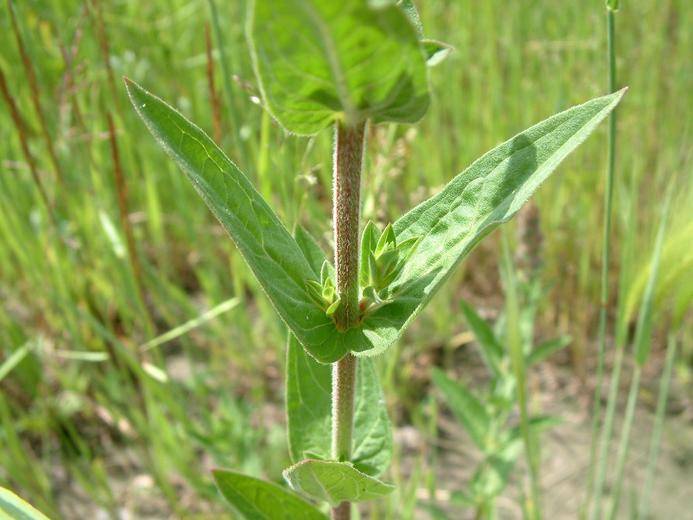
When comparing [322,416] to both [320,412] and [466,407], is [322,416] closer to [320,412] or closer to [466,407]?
[320,412]

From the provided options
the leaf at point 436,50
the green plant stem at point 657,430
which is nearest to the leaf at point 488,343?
the green plant stem at point 657,430

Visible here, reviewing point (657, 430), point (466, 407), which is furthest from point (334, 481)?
point (657, 430)

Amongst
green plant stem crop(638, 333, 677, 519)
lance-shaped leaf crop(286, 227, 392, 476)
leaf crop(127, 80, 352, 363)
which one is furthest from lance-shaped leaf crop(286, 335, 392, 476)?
green plant stem crop(638, 333, 677, 519)

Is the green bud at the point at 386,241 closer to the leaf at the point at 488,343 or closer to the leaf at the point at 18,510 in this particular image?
the leaf at the point at 18,510

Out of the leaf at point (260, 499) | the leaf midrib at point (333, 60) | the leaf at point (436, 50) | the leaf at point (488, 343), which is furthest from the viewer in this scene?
the leaf at point (488, 343)

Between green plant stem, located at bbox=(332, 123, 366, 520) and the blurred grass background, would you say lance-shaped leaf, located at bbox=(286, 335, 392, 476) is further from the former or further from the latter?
the blurred grass background

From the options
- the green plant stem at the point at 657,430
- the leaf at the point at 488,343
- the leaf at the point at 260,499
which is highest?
the leaf at the point at 260,499

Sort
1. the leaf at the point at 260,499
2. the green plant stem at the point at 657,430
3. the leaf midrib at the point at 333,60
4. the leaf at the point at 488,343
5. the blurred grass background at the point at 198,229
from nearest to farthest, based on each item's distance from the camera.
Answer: the leaf midrib at the point at 333,60 → the leaf at the point at 260,499 → the green plant stem at the point at 657,430 → the leaf at the point at 488,343 → the blurred grass background at the point at 198,229

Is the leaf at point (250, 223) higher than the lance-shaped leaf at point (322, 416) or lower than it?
higher
